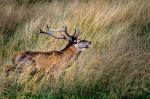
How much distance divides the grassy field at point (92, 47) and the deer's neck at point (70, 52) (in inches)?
6.5

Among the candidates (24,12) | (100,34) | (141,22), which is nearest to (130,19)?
(141,22)

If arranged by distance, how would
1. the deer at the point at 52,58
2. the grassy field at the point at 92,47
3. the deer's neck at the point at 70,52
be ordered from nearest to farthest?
the grassy field at the point at 92,47 → the deer at the point at 52,58 → the deer's neck at the point at 70,52

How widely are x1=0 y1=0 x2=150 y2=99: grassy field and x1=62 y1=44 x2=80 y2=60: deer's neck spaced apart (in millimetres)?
164

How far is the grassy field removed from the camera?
652 centimetres

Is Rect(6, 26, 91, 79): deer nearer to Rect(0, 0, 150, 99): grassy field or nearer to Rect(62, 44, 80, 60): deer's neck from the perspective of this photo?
Rect(62, 44, 80, 60): deer's neck

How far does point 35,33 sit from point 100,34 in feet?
4.65

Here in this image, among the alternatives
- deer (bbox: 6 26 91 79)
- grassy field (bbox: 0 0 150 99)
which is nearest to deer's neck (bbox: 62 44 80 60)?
deer (bbox: 6 26 91 79)

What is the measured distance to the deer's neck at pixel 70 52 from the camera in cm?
780

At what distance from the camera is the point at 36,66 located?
7.38 m

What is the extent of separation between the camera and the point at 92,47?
320 inches

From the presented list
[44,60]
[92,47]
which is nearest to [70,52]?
[92,47]

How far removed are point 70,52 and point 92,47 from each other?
443 millimetres

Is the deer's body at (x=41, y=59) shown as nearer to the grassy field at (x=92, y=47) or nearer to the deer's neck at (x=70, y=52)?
the deer's neck at (x=70, y=52)

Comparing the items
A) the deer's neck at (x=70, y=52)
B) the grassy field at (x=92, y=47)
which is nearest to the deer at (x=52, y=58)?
the deer's neck at (x=70, y=52)
